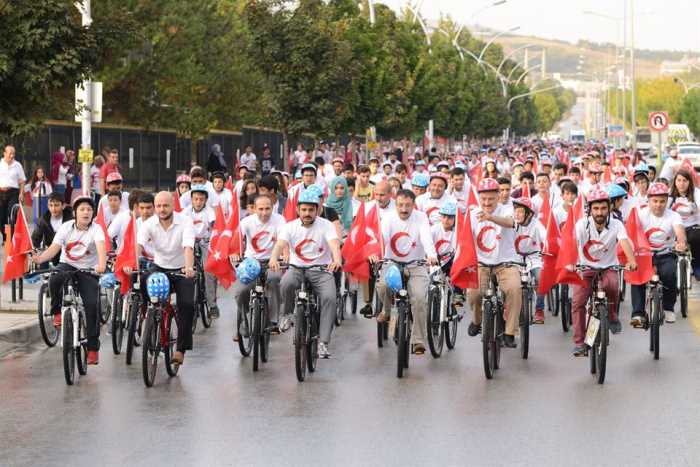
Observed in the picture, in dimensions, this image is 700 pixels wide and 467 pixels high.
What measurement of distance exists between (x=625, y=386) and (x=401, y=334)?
1.94 metres

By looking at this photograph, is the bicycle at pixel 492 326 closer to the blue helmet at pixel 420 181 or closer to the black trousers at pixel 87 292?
the black trousers at pixel 87 292

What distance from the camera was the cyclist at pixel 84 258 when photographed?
13.9 m

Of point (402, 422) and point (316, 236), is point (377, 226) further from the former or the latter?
point (402, 422)

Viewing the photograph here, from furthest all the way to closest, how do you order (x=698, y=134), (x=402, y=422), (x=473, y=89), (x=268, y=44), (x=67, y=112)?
(x=698, y=134) → (x=473, y=89) → (x=268, y=44) → (x=67, y=112) → (x=402, y=422)

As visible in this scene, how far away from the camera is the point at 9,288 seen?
70.2 feet

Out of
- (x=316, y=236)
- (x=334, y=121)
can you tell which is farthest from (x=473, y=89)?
(x=316, y=236)

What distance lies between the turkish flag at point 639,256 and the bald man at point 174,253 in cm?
396

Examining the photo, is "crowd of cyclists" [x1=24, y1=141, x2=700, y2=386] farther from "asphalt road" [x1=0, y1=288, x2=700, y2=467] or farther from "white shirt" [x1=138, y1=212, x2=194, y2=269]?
"asphalt road" [x1=0, y1=288, x2=700, y2=467]

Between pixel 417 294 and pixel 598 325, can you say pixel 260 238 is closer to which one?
pixel 417 294

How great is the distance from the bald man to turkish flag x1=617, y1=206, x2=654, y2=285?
396 cm

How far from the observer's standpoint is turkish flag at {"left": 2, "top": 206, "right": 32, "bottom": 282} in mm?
16708

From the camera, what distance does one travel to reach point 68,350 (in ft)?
43.1

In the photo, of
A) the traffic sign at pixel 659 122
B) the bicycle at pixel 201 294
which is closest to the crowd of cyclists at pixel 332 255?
the bicycle at pixel 201 294

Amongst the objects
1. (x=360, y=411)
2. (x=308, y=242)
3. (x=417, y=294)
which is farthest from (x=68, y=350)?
(x=417, y=294)
